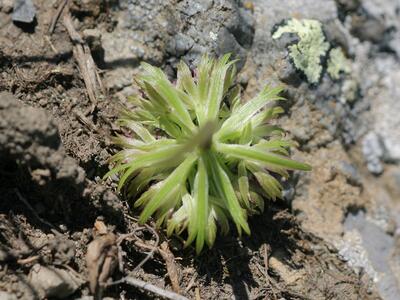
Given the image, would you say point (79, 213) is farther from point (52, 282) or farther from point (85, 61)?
point (85, 61)

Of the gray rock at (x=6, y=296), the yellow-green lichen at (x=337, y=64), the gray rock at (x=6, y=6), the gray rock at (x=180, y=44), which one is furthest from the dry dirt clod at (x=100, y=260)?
the yellow-green lichen at (x=337, y=64)

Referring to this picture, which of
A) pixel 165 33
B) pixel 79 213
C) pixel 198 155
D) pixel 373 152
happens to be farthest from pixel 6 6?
pixel 373 152

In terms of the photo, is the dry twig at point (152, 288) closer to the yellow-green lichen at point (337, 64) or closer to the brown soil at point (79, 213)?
the brown soil at point (79, 213)

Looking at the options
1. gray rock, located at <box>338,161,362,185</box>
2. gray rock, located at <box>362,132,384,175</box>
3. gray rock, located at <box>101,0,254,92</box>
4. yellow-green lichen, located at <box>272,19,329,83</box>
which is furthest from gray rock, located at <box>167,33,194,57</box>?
gray rock, located at <box>362,132,384,175</box>

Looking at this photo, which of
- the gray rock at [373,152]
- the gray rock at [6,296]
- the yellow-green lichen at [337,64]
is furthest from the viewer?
the gray rock at [373,152]

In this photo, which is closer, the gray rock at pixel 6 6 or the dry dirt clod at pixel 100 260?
the dry dirt clod at pixel 100 260

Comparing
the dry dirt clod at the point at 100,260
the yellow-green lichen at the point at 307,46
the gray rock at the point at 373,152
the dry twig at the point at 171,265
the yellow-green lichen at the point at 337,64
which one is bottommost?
the gray rock at the point at 373,152
